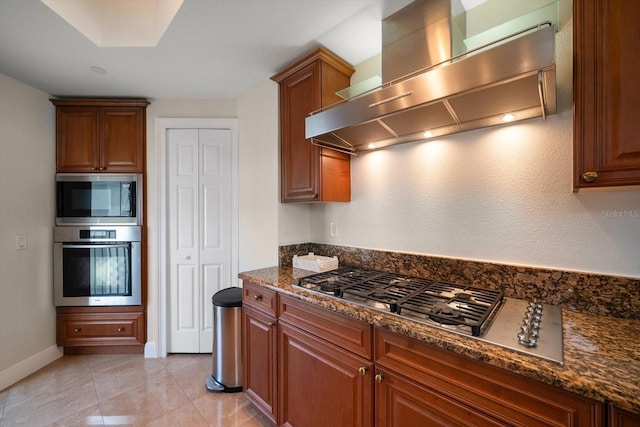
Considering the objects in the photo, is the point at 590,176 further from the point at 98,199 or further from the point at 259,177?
the point at 98,199

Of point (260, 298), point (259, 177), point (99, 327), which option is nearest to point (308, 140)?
point (259, 177)

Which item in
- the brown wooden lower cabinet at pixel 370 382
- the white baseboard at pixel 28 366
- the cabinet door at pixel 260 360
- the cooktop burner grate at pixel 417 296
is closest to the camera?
the brown wooden lower cabinet at pixel 370 382

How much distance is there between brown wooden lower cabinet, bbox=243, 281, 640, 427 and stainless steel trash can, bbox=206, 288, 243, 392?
244mm

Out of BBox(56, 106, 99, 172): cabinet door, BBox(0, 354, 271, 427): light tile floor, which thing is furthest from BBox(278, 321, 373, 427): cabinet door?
BBox(56, 106, 99, 172): cabinet door

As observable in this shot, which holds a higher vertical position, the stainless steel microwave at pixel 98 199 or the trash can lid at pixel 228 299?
the stainless steel microwave at pixel 98 199

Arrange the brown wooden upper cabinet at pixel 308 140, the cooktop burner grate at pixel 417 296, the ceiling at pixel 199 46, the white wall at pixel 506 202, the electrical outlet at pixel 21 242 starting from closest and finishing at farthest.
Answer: the cooktop burner grate at pixel 417 296 → the white wall at pixel 506 202 → the ceiling at pixel 199 46 → the brown wooden upper cabinet at pixel 308 140 → the electrical outlet at pixel 21 242

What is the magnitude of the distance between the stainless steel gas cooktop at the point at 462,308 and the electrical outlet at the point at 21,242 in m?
2.57

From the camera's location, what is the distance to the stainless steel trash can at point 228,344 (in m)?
2.06

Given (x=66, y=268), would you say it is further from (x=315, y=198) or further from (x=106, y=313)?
(x=315, y=198)

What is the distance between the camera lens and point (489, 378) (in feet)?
2.69

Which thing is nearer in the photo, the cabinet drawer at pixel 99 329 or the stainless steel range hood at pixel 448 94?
the stainless steel range hood at pixel 448 94

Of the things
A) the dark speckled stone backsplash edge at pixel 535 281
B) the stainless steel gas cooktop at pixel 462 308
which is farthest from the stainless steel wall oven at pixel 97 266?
the dark speckled stone backsplash edge at pixel 535 281

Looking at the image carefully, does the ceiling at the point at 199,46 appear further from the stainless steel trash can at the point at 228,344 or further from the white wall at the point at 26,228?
the stainless steel trash can at the point at 228,344

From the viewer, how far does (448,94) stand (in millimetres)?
1066
